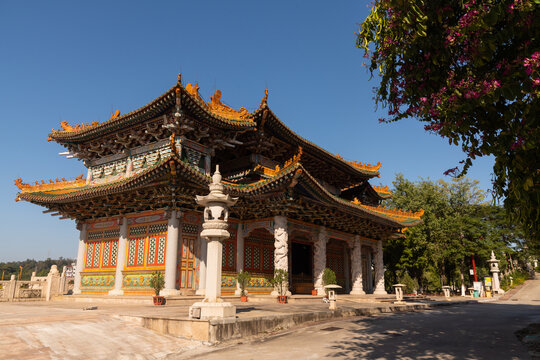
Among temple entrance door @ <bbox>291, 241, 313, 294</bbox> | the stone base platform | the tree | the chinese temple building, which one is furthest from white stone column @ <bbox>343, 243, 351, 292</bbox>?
the tree

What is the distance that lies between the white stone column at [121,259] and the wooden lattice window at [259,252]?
18.7 ft

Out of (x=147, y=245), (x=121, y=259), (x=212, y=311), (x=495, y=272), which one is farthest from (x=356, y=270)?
(x=495, y=272)

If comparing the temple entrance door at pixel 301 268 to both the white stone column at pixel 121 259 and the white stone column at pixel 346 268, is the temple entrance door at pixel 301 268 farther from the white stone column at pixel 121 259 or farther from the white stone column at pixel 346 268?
the white stone column at pixel 121 259

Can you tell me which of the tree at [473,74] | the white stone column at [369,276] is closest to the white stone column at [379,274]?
the white stone column at [369,276]

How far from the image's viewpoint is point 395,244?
3553 cm

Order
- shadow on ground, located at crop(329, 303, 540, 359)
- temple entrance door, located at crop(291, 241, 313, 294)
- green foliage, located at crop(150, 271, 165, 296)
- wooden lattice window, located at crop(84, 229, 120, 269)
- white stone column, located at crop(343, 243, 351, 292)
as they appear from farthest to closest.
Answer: white stone column, located at crop(343, 243, 351, 292) < temple entrance door, located at crop(291, 241, 313, 294) < wooden lattice window, located at crop(84, 229, 120, 269) < green foliage, located at crop(150, 271, 165, 296) < shadow on ground, located at crop(329, 303, 540, 359)

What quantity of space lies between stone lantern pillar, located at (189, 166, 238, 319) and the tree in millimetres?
4886

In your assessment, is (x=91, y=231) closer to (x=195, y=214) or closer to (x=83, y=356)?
(x=195, y=214)

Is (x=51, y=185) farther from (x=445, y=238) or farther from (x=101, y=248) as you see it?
(x=445, y=238)

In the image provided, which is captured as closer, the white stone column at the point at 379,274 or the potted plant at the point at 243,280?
the potted plant at the point at 243,280

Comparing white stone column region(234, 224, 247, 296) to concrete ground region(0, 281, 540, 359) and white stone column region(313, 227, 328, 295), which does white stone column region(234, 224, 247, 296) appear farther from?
concrete ground region(0, 281, 540, 359)

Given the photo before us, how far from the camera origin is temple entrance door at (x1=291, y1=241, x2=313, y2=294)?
22.0 m

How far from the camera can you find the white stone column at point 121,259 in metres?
17.2

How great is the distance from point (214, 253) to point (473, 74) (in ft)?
21.8
